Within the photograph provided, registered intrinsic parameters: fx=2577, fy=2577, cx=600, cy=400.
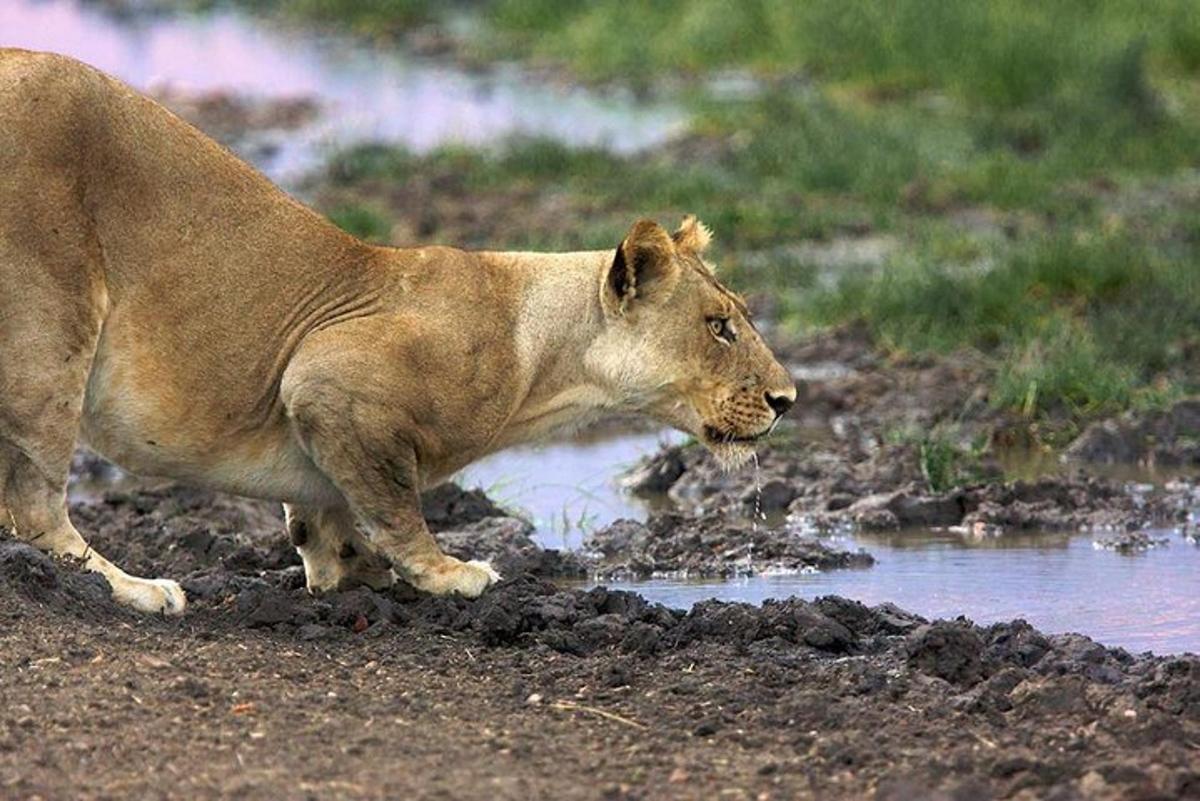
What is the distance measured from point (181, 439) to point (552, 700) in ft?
5.70

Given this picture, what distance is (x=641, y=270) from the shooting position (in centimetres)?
861

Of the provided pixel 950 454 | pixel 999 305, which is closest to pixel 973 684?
pixel 950 454

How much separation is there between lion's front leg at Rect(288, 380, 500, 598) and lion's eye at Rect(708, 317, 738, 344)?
43.7 inches

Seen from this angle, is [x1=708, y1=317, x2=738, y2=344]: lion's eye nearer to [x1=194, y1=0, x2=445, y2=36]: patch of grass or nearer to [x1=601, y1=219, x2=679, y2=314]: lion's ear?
[x1=601, y1=219, x2=679, y2=314]: lion's ear

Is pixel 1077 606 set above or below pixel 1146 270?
below

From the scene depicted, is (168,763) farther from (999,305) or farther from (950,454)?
(999,305)

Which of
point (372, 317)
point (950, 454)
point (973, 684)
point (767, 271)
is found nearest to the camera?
point (973, 684)

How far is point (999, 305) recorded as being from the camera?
13.9 meters

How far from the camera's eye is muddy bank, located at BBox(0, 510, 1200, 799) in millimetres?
6344

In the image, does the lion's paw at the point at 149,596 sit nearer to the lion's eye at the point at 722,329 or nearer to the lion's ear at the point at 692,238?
the lion's eye at the point at 722,329

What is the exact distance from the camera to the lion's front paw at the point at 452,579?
8.41m

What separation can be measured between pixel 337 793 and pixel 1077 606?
12.4ft

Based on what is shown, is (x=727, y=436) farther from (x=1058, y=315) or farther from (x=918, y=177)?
(x=918, y=177)

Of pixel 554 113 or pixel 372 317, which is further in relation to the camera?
pixel 554 113
